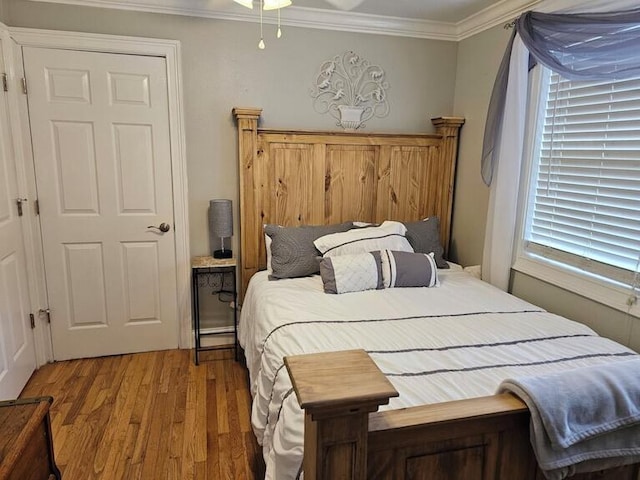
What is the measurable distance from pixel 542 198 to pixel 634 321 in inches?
33.3

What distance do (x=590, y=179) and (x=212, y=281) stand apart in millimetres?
2501

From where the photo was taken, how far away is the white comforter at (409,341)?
150 cm

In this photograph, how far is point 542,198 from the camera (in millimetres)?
2564

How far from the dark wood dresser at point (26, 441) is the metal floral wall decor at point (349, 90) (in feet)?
8.35

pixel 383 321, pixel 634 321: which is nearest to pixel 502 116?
pixel 634 321

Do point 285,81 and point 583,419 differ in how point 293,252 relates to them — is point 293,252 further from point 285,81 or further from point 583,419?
point 583,419

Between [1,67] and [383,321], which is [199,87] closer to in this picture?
[1,67]

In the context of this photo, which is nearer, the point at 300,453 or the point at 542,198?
the point at 300,453

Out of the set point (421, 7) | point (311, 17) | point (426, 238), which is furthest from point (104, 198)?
point (421, 7)

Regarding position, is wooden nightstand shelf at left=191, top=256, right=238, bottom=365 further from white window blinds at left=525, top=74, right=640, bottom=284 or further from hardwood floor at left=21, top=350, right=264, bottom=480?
white window blinds at left=525, top=74, right=640, bottom=284

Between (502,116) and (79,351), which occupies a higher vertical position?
(502,116)

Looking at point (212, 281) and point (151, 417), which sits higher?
point (212, 281)

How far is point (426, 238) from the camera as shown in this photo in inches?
122

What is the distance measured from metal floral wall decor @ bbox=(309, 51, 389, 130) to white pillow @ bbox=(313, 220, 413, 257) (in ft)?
2.87
